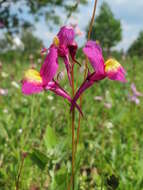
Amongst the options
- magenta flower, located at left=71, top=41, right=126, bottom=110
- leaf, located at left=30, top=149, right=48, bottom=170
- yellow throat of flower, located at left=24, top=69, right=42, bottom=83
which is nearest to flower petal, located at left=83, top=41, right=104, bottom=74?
magenta flower, located at left=71, top=41, right=126, bottom=110

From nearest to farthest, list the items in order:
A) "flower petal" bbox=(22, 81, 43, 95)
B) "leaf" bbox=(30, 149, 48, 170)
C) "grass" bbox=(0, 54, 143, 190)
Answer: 1. "flower petal" bbox=(22, 81, 43, 95)
2. "leaf" bbox=(30, 149, 48, 170)
3. "grass" bbox=(0, 54, 143, 190)

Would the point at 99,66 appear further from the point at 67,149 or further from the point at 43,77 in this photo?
the point at 67,149

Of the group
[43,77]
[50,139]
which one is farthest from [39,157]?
[43,77]

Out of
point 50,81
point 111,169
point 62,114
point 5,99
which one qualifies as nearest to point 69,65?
point 50,81

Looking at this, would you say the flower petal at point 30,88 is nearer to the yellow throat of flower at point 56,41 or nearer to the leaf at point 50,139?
the yellow throat of flower at point 56,41

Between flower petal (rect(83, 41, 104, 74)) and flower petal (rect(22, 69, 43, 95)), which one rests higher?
flower petal (rect(83, 41, 104, 74))

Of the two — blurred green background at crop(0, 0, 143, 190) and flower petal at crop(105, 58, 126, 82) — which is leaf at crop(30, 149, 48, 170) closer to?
blurred green background at crop(0, 0, 143, 190)

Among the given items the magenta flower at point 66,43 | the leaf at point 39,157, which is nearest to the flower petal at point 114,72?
the magenta flower at point 66,43

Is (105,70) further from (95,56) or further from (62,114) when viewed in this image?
(62,114)
